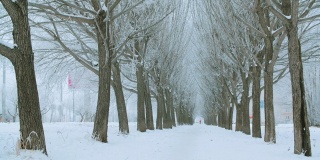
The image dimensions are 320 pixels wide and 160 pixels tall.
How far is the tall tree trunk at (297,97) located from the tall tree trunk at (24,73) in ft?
19.9

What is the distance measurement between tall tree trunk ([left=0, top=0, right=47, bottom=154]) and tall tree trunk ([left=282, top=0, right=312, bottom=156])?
605cm

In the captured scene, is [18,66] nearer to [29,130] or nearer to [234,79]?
[29,130]

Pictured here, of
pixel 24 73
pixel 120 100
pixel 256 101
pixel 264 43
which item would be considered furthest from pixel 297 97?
pixel 120 100

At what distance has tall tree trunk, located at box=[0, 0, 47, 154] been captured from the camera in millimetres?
6406

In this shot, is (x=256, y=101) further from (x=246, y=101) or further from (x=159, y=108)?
(x=159, y=108)

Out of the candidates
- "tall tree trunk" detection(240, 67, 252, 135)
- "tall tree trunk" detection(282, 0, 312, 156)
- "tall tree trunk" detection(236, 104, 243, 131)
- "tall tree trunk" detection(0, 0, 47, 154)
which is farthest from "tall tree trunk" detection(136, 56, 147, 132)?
"tall tree trunk" detection(0, 0, 47, 154)

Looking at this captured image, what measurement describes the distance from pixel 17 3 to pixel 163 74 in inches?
727

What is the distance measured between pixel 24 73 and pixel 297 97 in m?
6.41

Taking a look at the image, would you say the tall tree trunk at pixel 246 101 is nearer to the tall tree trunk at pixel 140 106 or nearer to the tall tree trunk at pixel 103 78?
the tall tree trunk at pixel 140 106

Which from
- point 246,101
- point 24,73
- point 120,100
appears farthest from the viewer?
point 246,101

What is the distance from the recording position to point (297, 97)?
849cm

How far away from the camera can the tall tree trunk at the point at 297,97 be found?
8.41 metres

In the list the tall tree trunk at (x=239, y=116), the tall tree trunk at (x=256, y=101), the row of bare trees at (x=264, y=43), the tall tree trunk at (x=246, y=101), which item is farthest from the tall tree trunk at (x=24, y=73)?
the tall tree trunk at (x=239, y=116)

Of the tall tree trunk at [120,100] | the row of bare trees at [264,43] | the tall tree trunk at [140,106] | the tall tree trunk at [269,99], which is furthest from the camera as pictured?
the tall tree trunk at [140,106]
